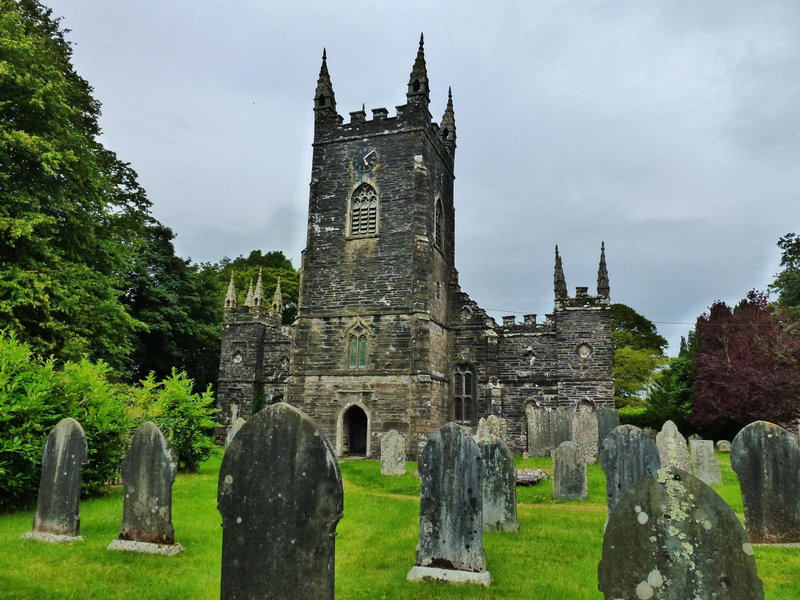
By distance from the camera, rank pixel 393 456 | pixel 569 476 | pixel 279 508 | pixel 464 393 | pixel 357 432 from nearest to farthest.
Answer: pixel 279 508, pixel 569 476, pixel 393 456, pixel 357 432, pixel 464 393

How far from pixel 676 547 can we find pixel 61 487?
7.32 m

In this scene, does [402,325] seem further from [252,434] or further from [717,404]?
[252,434]

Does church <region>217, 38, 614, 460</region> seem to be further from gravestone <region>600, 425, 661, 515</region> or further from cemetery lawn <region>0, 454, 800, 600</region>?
gravestone <region>600, 425, 661, 515</region>

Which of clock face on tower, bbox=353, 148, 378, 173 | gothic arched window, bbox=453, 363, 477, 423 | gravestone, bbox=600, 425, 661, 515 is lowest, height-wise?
gravestone, bbox=600, 425, 661, 515

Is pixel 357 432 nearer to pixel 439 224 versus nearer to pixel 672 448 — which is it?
pixel 439 224

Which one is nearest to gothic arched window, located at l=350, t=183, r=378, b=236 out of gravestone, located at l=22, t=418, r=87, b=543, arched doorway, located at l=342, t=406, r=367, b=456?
arched doorway, located at l=342, t=406, r=367, b=456

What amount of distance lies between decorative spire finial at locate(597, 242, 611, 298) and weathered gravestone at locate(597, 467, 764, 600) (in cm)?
2144

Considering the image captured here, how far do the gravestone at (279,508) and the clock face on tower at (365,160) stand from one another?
20.1 meters

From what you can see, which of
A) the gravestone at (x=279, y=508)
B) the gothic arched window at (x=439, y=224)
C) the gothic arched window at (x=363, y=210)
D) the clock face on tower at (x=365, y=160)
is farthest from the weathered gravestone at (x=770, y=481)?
the clock face on tower at (x=365, y=160)

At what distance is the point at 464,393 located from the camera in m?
23.8

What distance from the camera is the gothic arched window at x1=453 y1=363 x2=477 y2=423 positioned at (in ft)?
77.3

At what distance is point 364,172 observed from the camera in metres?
23.2

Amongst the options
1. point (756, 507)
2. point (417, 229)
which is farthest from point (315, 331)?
point (756, 507)

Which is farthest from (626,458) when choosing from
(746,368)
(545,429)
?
(746,368)
